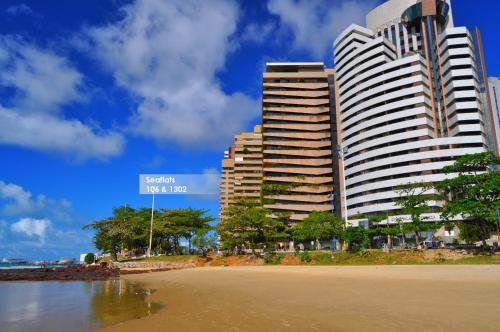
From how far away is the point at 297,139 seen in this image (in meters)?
116

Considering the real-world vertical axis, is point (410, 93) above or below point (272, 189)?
above

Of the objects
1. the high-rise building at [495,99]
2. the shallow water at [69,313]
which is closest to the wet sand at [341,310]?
the shallow water at [69,313]

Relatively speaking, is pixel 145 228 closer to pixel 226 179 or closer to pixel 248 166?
pixel 248 166

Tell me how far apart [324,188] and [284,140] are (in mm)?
20261

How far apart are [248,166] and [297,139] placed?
35.3 meters

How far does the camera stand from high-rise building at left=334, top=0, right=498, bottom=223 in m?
89.2

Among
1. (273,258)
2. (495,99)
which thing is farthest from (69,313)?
(495,99)

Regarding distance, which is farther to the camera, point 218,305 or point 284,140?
point 284,140

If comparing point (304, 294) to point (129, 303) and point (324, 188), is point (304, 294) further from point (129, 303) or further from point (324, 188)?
point (324, 188)

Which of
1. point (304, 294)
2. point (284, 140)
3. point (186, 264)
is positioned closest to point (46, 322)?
point (304, 294)

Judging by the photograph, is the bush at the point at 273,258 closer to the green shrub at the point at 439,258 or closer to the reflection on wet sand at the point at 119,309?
the green shrub at the point at 439,258

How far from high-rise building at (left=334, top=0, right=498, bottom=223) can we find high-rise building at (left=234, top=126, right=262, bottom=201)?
45039 mm

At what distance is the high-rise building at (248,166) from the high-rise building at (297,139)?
28.0 m

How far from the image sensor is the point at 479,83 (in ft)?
323
